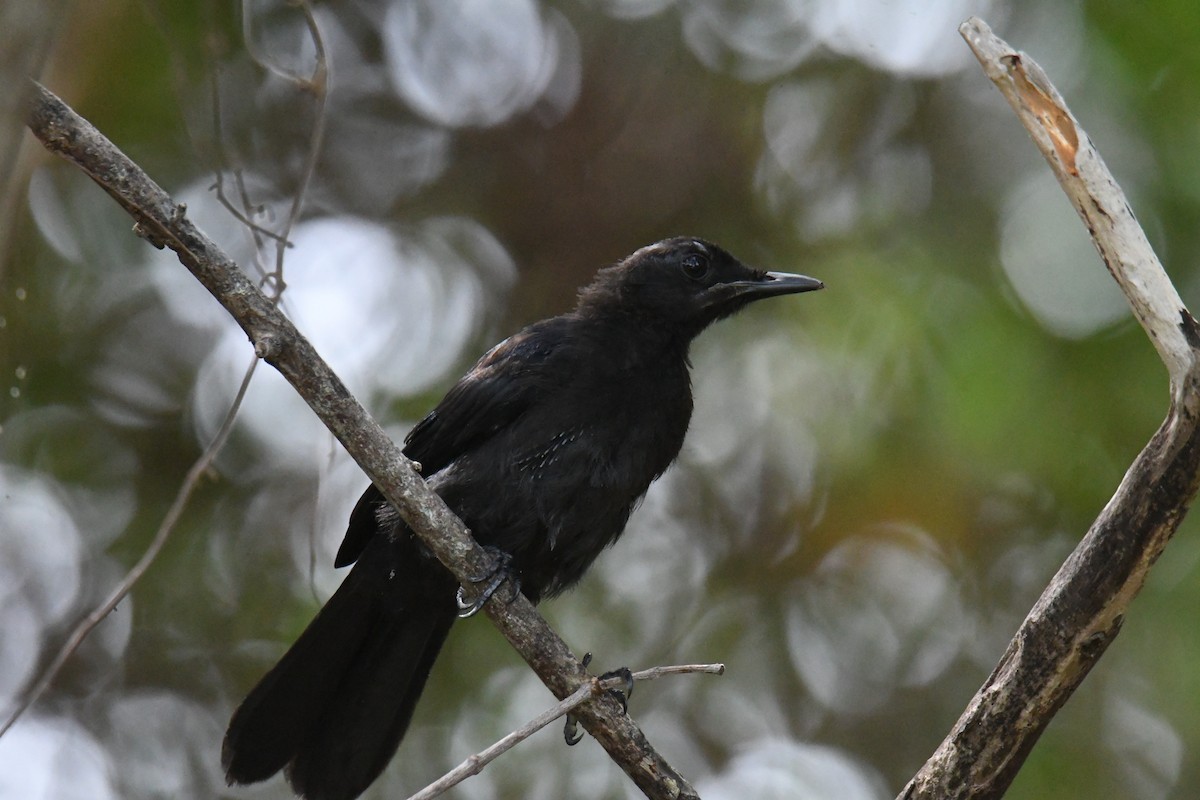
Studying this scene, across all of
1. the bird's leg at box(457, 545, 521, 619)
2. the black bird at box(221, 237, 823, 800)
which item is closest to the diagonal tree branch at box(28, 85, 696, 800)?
the bird's leg at box(457, 545, 521, 619)

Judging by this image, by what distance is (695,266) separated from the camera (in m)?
4.99

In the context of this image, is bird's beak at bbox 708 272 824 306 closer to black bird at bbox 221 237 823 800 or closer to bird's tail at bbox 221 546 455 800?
black bird at bbox 221 237 823 800

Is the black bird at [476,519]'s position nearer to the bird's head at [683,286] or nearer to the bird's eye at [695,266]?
the bird's head at [683,286]

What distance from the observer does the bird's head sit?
4816 mm

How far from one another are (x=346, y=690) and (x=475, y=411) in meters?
1.09

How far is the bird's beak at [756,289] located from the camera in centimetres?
491

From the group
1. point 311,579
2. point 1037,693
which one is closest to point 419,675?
point 311,579

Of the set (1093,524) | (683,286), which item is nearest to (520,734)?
(1093,524)

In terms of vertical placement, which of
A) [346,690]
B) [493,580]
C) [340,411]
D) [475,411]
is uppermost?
[340,411]

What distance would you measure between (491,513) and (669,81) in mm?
3725

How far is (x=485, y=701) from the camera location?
7012 millimetres

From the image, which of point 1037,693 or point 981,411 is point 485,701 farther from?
point 1037,693

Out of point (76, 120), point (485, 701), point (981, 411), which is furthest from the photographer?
point (485, 701)

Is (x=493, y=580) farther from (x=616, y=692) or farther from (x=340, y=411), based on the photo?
(x=340, y=411)
